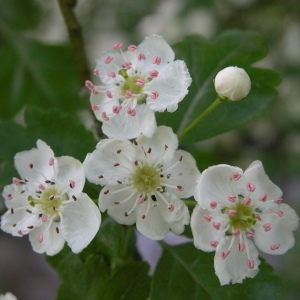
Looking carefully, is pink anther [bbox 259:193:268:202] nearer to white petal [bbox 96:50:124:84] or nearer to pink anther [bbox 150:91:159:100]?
pink anther [bbox 150:91:159:100]

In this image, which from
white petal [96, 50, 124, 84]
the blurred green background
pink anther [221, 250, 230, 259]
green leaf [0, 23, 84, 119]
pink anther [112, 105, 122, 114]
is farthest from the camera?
the blurred green background

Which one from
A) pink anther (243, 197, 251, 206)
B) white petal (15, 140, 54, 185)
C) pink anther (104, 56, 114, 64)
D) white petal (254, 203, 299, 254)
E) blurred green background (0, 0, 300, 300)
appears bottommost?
blurred green background (0, 0, 300, 300)

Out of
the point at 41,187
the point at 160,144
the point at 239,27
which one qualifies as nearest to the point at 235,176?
the point at 160,144

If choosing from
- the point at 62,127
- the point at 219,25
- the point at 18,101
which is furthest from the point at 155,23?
the point at 62,127

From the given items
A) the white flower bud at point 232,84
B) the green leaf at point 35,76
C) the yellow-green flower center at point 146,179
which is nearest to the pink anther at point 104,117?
the yellow-green flower center at point 146,179

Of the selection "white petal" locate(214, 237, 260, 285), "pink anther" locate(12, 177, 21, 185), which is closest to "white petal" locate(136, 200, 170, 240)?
"white petal" locate(214, 237, 260, 285)

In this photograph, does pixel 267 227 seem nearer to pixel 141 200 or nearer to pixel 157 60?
pixel 141 200
